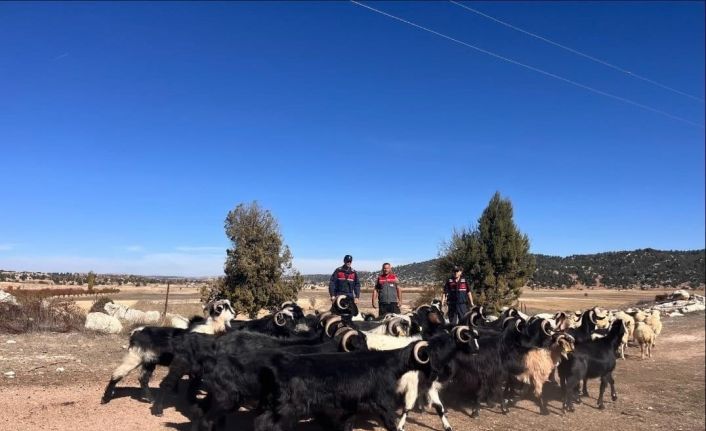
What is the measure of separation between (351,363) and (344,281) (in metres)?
6.36

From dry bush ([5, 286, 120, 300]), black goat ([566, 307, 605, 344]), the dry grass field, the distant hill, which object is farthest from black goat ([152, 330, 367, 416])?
the distant hill

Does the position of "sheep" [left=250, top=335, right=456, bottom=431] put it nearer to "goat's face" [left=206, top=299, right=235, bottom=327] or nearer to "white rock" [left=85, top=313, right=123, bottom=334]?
"goat's face" [left=206, top=299, right=235, bottom=327]

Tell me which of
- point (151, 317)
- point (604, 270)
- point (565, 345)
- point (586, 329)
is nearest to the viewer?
point (565, 345)

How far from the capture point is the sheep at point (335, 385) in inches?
255

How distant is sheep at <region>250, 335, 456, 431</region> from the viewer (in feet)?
21.2

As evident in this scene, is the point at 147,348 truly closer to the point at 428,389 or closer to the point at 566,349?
the point at 428,389

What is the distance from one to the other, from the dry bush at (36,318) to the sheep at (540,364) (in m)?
13.4

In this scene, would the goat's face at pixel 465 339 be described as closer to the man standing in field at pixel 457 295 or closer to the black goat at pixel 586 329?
the black goat at pixel 586 329

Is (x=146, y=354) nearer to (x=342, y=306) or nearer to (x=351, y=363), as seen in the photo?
(x=351, y=363)

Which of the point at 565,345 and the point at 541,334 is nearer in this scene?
the point at 565,345

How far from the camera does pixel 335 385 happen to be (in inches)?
262

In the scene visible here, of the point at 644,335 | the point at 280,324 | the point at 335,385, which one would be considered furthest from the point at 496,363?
the point at 644,335

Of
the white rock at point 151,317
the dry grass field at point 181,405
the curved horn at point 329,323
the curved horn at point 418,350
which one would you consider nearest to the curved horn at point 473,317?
the dry grass field at point 181,405

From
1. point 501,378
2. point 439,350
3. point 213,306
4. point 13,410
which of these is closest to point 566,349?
point 501,378
